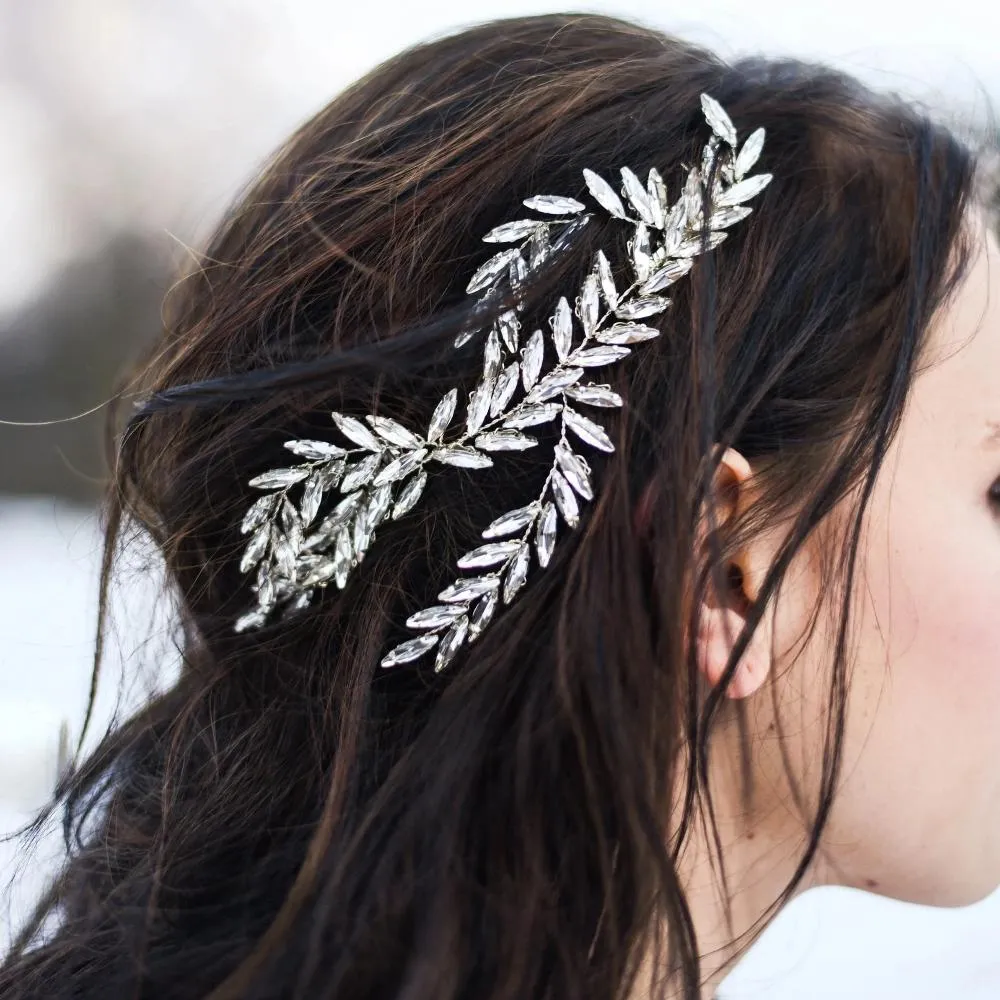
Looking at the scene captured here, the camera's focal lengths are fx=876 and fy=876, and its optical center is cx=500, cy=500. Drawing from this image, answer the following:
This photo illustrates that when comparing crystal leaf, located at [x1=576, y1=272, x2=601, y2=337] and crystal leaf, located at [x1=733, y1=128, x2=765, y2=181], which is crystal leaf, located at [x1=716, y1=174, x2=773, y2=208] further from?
crystal leaf, located at [x1=576, y1=272, x2=601, y2=337]

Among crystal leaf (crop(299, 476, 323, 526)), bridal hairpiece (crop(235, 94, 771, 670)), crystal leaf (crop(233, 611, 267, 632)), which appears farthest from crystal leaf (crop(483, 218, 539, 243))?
crystal leaf (crop(233, 611, 267, 632))

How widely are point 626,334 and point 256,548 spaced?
1.10 ft

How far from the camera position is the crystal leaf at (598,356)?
2.12 feet

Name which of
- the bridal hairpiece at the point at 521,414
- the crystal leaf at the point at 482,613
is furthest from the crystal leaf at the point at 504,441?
the crystal leaf at the point at 482,613

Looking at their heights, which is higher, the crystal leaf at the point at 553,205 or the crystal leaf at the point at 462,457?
the crystal leaf at the point at 553,205

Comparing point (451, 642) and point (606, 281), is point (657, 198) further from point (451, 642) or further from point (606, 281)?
point (451, 642)

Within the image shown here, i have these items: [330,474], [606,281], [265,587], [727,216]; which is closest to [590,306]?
[606,281]

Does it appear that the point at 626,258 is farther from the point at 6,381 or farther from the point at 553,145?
the point at 6,381

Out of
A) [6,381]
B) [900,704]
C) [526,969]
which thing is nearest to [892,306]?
[900,704]

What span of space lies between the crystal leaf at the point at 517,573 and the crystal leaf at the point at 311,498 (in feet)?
0.52

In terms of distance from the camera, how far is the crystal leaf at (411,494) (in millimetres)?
671

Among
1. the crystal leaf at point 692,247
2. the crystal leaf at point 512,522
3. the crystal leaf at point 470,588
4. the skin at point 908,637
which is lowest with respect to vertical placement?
the skin at point 908,637

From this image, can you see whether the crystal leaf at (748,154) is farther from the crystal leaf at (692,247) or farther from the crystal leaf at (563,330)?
the crystal leaf at (563,330)

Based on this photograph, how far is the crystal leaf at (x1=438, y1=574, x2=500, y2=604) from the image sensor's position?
2.16ft
